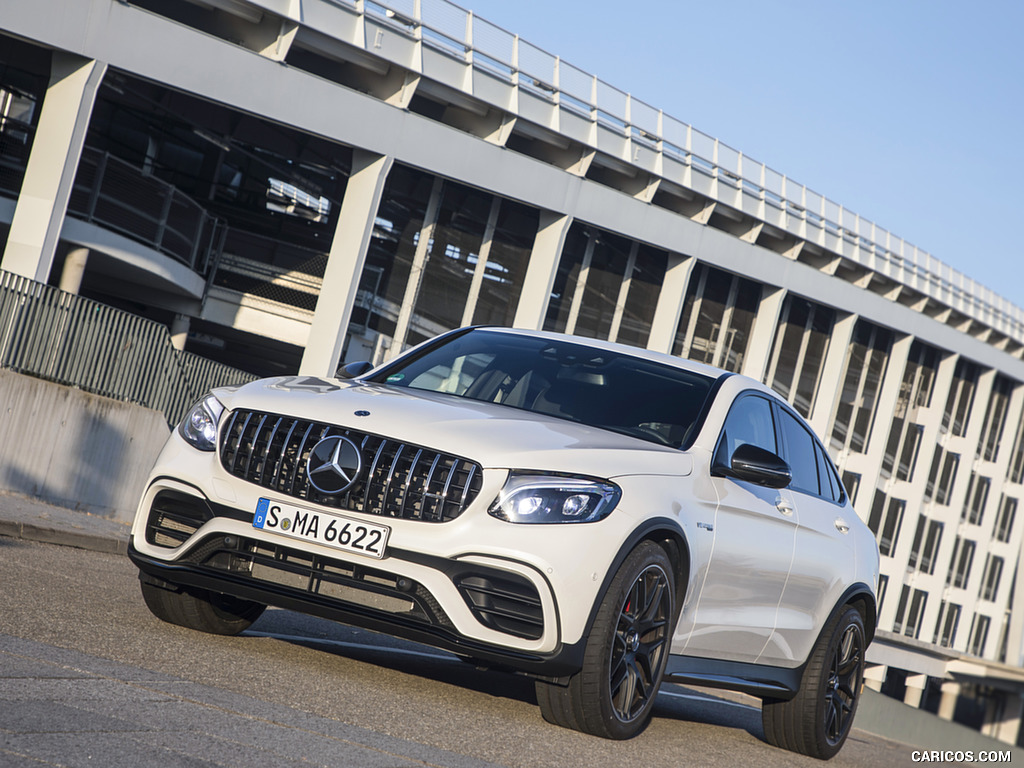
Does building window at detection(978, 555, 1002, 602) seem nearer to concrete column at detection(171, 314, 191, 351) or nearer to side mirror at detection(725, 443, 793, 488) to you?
concrete column at detection(171, 314, 191, 351)

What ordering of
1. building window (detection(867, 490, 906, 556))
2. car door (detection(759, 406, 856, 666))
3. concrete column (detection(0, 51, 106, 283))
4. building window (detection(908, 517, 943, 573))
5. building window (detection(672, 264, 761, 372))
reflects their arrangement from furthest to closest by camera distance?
building window (detection(908, 517, 943, 573)) < building window (detection(867, 490, 906, 556)) < building window (detection(672, 264, 761, 372)) < concrete column (detection(0, 51, 106, 283)) < car door (detection(759, 406, 856, 666))

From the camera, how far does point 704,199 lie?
31.8m

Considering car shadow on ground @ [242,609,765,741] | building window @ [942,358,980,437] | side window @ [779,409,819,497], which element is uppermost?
building window @ [942,358,980,437]

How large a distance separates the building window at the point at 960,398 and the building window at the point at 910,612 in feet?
21.1

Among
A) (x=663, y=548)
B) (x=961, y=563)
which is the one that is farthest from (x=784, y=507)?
(x=961, y=563)

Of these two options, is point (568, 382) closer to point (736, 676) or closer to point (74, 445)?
point (736, 676)

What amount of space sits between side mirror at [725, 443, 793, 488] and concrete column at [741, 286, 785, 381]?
3001cm

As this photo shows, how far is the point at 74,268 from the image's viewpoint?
23.3 meters

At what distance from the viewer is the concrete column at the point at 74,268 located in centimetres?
2317

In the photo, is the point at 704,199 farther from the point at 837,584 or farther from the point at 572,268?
the point at 837,584

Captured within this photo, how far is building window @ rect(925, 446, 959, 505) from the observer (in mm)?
46719

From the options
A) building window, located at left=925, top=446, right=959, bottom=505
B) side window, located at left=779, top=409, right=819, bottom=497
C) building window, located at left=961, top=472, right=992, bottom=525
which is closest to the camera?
side window, located at left=779, top=409, right=819, bottom=497

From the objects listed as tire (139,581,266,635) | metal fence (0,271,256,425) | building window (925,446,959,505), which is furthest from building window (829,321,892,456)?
tire (139,581,266,635)

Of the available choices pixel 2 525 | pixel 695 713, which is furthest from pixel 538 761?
pixel 2 525
